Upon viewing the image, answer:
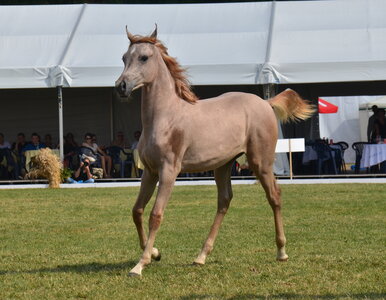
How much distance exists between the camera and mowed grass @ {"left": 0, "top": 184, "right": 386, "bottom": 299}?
6586 millimetres

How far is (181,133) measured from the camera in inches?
298

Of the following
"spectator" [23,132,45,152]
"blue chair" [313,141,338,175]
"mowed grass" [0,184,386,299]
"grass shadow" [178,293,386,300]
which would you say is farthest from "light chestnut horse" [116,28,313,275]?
"spectator" [23,132,45,152]

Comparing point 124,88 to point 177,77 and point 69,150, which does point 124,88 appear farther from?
point 69,150

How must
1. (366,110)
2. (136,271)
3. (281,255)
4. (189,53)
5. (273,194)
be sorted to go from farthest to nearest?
(366,110), (189,53), (273,194), (281,255), (136,271)

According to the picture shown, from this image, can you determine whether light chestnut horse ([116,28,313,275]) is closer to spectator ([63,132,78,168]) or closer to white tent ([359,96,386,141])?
spectator ([63,132,78,168])

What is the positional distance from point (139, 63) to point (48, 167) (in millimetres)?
12241

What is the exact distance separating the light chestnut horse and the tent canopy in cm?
1174

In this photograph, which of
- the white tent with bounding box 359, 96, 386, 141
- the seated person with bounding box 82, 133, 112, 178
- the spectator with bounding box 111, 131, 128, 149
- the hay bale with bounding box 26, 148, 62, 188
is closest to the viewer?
the hay bale with bounding box 26, 148, 62, 188

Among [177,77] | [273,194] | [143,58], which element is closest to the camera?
[143,58]

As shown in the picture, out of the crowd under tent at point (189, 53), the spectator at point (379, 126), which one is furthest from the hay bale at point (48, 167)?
the spectator at point (379, 126)

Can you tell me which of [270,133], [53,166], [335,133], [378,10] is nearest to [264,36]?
[378,10]

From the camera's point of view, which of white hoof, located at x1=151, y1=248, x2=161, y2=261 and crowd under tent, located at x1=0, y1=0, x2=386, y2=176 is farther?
crowd under tent, located at x1=0, y1=0, x2=386, y2=176

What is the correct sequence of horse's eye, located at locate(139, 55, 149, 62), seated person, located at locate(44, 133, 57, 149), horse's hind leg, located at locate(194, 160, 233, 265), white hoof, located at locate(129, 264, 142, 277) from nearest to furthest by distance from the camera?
white hoof, located at locate(129, 264, 142, 277) < horse's eye, located at locate(139, 55, 149, 62) < horse's hind leg, located at locate(194, 160, 233, 265) < seated person, located at locate(44, 133, 57, 149)

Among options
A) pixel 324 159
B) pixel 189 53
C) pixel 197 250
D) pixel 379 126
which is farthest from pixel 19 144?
pixel 197 250
